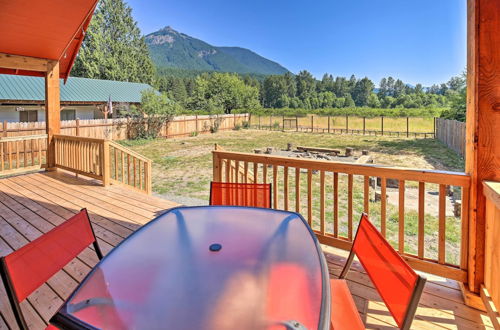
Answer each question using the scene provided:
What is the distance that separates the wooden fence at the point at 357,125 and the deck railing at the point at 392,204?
46.6 ft

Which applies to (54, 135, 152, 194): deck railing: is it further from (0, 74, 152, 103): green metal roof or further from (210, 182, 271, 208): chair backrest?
(0, 74, 152, 103): green metal roof

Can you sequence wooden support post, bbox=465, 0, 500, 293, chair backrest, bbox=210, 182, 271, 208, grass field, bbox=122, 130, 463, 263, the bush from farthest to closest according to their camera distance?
the bush < grass field, bbox=122, 130, 463, 263 < chair backrest, bbox=210, 182, 271, 208 < wooden support post, bbox=465, 0, 500, 293

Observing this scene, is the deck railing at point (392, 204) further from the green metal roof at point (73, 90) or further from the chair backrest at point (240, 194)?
the green metal roof at point (73, 90)

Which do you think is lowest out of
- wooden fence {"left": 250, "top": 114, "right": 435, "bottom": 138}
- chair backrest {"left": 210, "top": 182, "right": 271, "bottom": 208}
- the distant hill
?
chair backrest {"left": 210, "top": 182, "right": 271, "bottom": 208}

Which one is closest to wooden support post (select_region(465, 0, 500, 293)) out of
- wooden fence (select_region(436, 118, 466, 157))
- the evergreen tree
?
wooden fence (select_region(436, 118, 466, 157))

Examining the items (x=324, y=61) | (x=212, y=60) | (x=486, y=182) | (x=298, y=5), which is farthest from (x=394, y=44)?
(x=212, y=60)

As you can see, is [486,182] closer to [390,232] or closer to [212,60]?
[390,232]

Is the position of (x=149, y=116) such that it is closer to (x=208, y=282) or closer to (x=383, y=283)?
(x=208, y=282)

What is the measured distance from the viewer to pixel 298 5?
4234 centimetres

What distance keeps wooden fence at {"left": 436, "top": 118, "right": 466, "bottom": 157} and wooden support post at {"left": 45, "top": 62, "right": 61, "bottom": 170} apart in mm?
11074

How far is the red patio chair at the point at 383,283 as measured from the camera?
93 centimetres

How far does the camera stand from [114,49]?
2652 centimetres

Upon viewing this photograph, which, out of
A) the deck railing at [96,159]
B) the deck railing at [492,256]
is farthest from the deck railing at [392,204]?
the deck railing at [96,159]

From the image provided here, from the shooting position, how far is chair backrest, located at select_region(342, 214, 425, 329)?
923 millimetres
